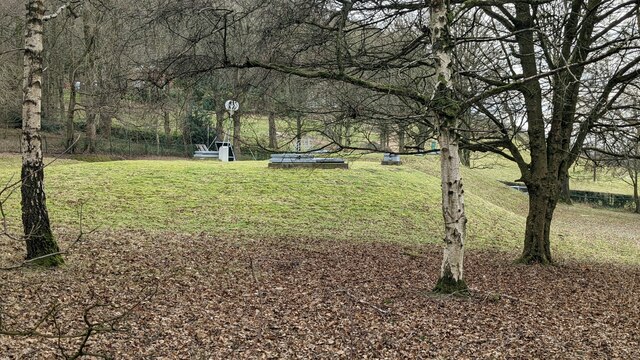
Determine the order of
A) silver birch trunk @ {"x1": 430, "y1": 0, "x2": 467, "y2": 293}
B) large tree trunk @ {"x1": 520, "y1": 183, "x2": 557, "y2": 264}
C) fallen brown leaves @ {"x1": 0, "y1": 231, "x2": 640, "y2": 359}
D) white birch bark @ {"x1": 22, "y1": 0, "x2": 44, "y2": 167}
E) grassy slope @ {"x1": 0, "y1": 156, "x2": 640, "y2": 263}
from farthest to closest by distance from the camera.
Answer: grassy slope @ {"x1": 0, "y1": 156, "x2": 640, "y2": 263} → large tree trunk @ {"x1": 520, "y1": 183, "x2": 557, "y2": 264} → white birch bark @ {"x1": 22, "y1": 0, "x2": 44, "y2": 167} → silver birch trunk @ {"x1": 430, "y1": 0, "x2": 467, "y2": 293} → fallen brown leaves @ {"x1": 0, "y1": 231, "x2": 640, "y2": 359}

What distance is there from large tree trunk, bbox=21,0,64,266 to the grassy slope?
4184mm

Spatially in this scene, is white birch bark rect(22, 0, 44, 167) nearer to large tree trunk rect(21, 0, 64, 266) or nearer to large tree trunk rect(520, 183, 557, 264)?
large tree trunk rect(21, 0, 64, 266)

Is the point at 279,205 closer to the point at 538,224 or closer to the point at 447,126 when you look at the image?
the point at 538,224

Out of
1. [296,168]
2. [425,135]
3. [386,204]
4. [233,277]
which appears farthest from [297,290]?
[296,168]

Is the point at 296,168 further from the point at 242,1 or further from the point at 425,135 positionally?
the point at 242,1

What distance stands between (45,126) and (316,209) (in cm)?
2594

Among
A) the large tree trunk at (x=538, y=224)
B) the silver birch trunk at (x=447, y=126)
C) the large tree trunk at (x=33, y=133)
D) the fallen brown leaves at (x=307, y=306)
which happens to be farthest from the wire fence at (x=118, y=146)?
the silver birch trunk at (x=447, y=126)

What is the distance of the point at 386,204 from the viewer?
1648 centimetres

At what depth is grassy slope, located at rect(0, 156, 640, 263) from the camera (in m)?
13.1

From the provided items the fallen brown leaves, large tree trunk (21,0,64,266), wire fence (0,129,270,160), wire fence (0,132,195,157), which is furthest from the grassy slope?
wire fence (0,132,195,157)

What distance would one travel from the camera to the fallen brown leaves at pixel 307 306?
550 cm

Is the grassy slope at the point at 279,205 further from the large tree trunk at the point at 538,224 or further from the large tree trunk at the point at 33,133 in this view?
the large tree trunk at the point at 33,133

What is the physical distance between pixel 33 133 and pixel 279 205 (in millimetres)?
8377

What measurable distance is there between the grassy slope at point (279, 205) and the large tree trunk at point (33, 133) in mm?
4184
